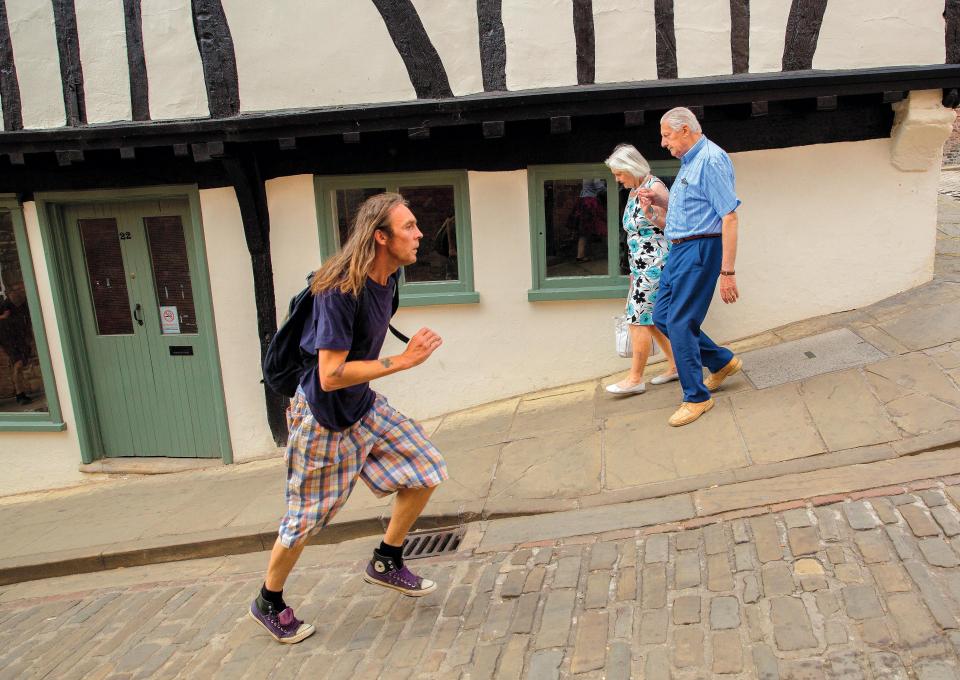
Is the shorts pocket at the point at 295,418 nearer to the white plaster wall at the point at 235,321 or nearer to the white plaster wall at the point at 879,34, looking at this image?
the white plaster wall at the point at 235,321

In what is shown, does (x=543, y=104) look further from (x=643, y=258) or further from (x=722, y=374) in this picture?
(x=722, y=374)

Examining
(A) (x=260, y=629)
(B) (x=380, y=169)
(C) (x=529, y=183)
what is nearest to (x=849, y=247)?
(C) (x=529, y=183)

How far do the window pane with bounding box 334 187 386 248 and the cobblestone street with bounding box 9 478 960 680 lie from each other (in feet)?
10.3

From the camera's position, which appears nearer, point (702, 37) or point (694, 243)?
point (694, 243)

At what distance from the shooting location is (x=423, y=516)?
4820mm

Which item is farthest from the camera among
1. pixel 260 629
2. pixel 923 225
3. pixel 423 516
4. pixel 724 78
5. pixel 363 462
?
pixel 923 225

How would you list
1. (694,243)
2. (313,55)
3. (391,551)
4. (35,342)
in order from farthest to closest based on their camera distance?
(35,342)
(313,55)
(694,243)
(391,551)

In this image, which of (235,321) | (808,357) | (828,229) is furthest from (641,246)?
(235,321)

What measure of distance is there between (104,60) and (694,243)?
4889 millimetres

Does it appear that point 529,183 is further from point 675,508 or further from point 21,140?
point 21,140

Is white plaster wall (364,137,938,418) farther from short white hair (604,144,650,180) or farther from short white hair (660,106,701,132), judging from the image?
short white hair (660,106,701,132)

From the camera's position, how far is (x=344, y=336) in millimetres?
3217

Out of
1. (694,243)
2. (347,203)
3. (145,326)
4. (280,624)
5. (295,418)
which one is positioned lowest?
(280,624)

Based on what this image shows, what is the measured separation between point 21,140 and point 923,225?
715 cm
